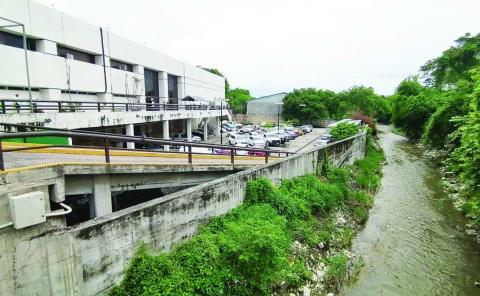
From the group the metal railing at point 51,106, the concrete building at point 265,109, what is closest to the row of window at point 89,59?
the metal railing at point 51,106

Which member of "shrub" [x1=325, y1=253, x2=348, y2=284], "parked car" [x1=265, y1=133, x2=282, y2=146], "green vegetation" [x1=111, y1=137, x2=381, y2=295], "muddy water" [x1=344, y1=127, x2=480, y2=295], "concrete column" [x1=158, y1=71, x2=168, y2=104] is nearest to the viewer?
"green vegetation" [x1=111, y1=137, x2=381, y2=295]

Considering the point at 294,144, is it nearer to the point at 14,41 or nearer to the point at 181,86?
the point at 181,86

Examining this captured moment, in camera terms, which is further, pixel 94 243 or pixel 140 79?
pixel 140 79

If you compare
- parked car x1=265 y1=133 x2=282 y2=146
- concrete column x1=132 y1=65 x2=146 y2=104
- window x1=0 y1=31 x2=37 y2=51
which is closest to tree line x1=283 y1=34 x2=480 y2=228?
parked car x1=265 y1=133 x2=282 y2=146

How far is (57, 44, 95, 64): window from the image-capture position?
19325mm

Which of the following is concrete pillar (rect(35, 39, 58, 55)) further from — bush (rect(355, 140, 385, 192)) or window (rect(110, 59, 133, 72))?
bush (rect(355, 140, 385, 192))

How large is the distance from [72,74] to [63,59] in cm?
106

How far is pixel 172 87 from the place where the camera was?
1416 inches

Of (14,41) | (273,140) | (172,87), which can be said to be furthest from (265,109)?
(14,41)

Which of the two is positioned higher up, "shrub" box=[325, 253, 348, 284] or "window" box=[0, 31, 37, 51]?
"window" box=[0, 31, 37, 51]

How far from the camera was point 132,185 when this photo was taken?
7.61 metres

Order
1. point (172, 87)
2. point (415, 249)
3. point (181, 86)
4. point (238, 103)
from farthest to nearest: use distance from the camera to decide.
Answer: point (238, 103), point (181, 86), point (172, 87), point (415, 249)

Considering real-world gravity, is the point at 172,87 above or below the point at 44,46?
below

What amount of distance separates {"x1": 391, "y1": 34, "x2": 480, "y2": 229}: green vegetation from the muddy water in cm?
131
